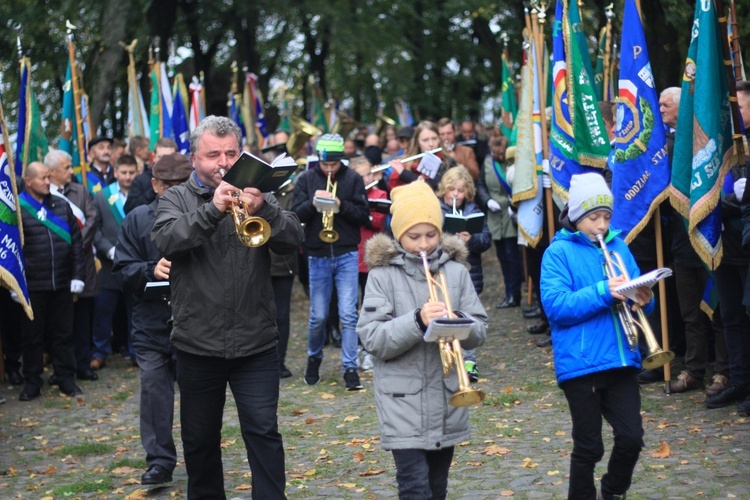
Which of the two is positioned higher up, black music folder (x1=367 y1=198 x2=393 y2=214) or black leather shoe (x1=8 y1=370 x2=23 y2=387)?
black music folder (x1=367 y1=198 x2=393 y2=214)

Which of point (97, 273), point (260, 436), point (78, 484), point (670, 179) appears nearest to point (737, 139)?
point (670, 179)

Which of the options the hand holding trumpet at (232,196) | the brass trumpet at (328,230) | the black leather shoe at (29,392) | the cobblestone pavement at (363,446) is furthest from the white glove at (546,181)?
the hand holding trumpet at (232,196)

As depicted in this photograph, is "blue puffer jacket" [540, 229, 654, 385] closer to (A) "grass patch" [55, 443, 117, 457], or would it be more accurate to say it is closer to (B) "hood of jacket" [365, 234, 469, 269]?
(B) "hood of jacket" [365, 234, 469, 269]

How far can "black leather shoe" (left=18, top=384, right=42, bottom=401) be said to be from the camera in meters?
10.9

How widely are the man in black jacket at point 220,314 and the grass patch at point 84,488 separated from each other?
1.69 m

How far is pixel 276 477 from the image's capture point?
592 cm

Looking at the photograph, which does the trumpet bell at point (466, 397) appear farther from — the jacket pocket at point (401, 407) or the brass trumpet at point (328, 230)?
the brass trumpet at point (328, 230)

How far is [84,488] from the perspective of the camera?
7.51m

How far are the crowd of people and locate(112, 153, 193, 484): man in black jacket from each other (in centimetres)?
1

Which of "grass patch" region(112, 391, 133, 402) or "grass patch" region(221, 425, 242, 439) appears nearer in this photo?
"grass patch" region(221, 425, 242, 439)

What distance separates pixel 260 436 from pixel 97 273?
6.69 metres

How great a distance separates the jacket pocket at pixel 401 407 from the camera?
532cm

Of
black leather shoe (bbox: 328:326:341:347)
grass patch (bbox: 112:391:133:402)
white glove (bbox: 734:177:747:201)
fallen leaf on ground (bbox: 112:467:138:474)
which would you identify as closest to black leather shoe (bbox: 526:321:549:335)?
black leather shoe (bbox: 328:326:341:347)

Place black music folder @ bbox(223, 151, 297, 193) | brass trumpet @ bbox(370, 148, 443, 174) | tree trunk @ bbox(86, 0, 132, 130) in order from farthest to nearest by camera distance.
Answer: tree trunk @ bbox(86, 0, 132, 130)
brass trumpet @ bbox(370, 148, 443, 174)
black music folder @ bbox(223, 151, 297, 193)
